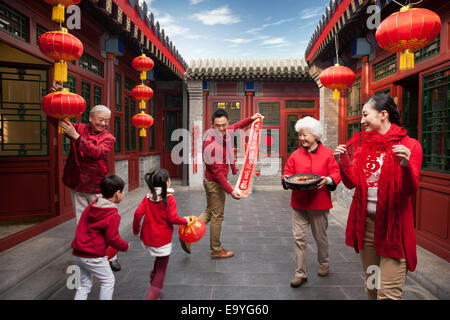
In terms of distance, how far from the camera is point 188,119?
10.2 metres

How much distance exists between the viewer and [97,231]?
2256mm

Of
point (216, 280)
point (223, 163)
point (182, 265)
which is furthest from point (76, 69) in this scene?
point (216, 280)

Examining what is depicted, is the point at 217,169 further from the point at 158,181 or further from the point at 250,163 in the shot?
the point at 158,181

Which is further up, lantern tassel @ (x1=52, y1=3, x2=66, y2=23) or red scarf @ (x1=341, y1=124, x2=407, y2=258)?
lantern tassel @ (x1=52, y1=3, x2=66, y2=23)

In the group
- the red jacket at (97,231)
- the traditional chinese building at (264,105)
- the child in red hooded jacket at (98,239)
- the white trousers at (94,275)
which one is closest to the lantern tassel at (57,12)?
the child in red hooded jacket at (98,239)

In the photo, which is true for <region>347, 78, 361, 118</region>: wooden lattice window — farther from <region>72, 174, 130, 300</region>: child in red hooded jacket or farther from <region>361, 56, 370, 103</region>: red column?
<region>72, 174, 130, 300</region>: child in red hooded jacket

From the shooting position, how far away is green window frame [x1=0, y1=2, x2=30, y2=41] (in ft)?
12.1

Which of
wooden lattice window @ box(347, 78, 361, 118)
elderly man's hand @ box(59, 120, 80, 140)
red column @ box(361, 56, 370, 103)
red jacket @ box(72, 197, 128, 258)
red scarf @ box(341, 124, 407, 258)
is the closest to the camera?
red scarf @ box(341, 124, 407, 258)

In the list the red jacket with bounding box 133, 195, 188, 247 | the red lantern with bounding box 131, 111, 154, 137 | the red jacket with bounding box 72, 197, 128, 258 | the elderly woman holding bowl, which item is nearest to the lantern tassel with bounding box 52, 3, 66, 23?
the red jacket with bounding box 72, 197, 128, 258

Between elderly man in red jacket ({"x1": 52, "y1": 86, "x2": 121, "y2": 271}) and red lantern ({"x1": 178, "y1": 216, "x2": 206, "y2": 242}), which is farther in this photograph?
elderly man in red jacket ({"x1": 52, "y1": 86, "x2": 121, "y2": 271})

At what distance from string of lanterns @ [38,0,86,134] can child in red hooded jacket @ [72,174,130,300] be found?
108cm

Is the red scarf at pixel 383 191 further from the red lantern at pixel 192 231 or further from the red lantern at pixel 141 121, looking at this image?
the red lantern at pixel 141 121

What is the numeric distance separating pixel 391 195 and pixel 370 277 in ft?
2.11

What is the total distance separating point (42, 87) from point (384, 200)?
530 centimetres
